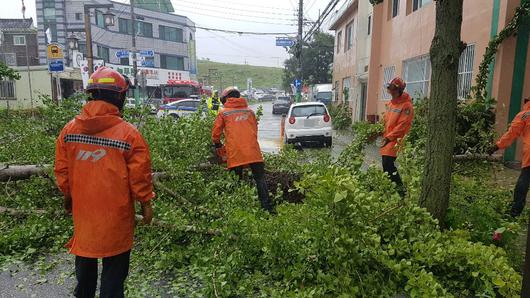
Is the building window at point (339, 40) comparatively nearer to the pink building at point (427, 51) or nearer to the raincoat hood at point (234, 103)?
the pink building at point (427, 51)

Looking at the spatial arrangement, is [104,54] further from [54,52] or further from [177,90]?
[54,52]

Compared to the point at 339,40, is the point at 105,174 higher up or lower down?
lower down

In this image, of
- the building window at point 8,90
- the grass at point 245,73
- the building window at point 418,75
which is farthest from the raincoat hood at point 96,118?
the grass at point 245,73

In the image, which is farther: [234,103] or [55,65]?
[55,65]

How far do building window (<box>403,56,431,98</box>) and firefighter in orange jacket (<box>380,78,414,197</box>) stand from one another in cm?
648

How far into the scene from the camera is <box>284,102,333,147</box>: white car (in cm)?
1245

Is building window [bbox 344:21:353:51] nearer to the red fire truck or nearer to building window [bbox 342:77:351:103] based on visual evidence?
building window [bbox 342:77:351:103]

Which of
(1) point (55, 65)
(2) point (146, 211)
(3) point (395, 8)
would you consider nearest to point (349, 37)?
(3) point (395, 8)

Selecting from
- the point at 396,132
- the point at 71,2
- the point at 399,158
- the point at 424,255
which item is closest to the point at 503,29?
the point at 396,132

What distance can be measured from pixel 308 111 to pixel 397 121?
772 cm

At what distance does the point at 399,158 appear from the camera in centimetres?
390

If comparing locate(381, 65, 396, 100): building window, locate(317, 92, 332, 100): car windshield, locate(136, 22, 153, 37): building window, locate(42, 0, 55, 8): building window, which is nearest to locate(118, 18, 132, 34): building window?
locate(136, 22, 153, 37): building window

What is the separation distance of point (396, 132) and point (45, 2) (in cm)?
4041

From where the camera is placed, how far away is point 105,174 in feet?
7.86
